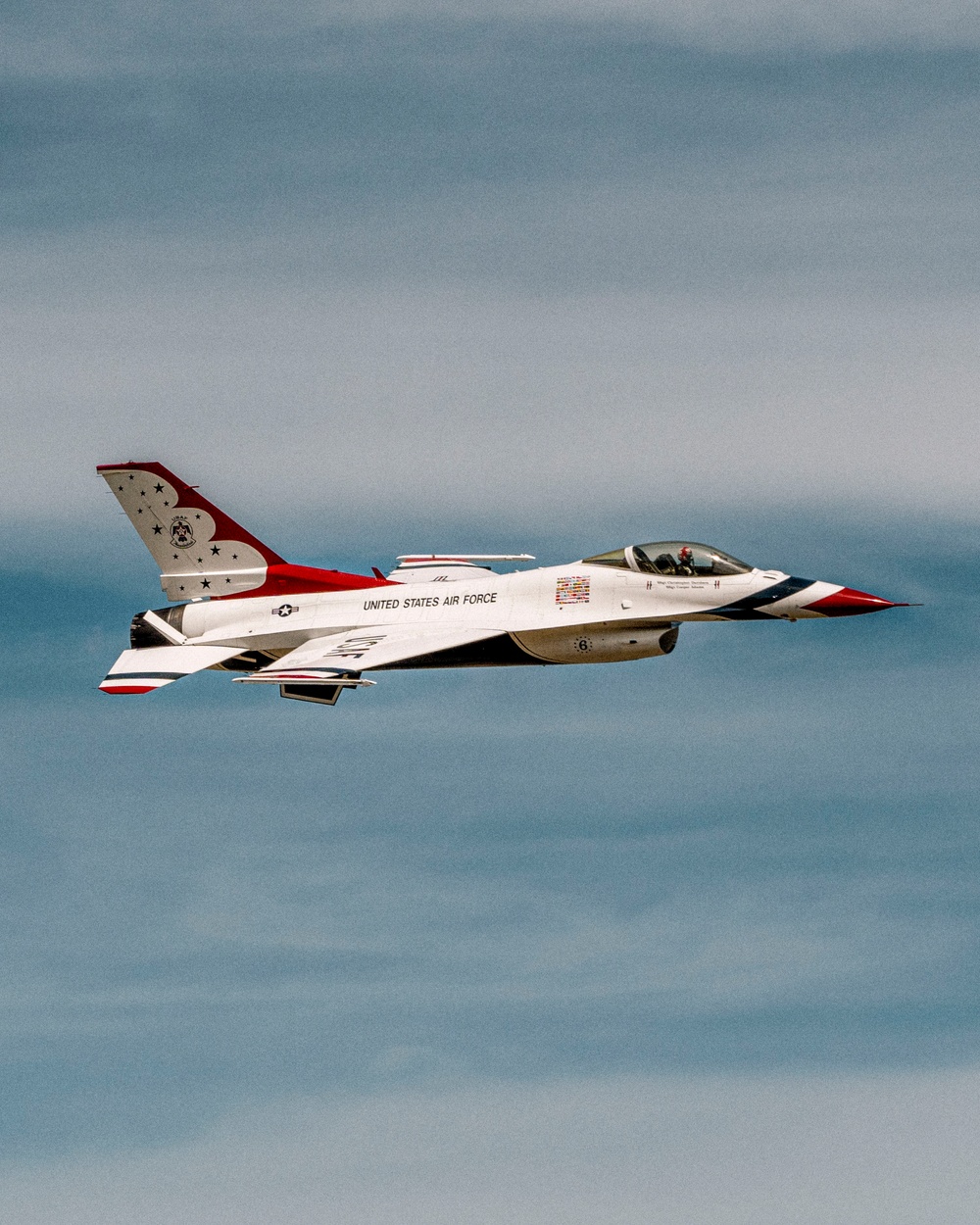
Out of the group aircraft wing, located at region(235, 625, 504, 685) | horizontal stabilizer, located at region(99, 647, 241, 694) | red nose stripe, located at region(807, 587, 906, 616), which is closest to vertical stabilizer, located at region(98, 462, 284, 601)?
horizontal stabilizer, located at region(99, 647, 241, 694)

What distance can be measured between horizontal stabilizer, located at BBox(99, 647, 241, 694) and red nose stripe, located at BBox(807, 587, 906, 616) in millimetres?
17549

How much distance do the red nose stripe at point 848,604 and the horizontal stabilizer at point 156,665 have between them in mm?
17549

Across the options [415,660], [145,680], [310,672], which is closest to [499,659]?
[415,660]

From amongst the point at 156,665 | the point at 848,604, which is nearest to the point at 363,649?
the point at 156,665

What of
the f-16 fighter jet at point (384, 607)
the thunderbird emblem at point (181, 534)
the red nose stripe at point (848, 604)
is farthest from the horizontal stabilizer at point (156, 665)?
the red nose stripe at point (848, 604)

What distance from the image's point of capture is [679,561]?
5669 cm

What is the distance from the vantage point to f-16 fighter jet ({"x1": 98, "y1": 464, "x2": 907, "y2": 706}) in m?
56.3

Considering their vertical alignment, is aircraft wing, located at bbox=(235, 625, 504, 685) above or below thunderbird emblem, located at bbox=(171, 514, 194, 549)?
below

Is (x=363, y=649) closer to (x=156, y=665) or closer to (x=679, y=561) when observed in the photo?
(x=156, y=665)

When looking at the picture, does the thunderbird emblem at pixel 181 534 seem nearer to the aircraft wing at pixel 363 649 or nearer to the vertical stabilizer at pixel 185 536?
the vertical stabilizer at pixel 185 536

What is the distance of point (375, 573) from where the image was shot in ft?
205

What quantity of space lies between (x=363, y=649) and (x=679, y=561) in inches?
373

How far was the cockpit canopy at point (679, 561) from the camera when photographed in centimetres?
5659

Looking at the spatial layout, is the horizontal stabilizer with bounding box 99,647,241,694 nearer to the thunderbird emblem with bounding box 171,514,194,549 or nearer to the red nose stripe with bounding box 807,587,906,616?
the thunderbird emblem with bounding box 171,514,194,549
